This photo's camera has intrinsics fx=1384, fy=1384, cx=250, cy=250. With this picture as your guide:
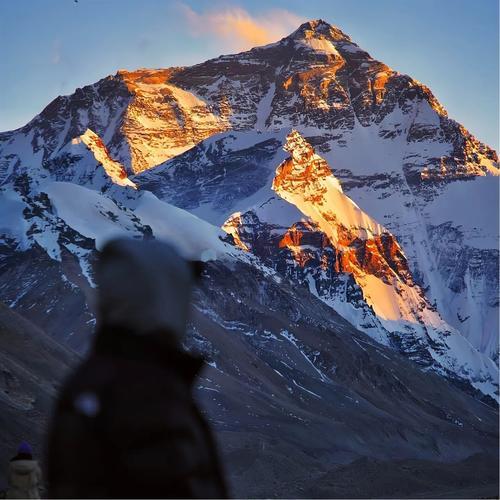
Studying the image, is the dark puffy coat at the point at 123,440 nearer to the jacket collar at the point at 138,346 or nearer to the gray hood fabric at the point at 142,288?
the jacket collar at the point at 138,346

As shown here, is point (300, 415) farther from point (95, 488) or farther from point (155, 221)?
point (95, 488)

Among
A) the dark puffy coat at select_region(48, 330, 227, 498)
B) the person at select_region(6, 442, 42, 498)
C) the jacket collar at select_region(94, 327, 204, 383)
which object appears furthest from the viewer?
the person at select_region(6, 442, 42, 498)

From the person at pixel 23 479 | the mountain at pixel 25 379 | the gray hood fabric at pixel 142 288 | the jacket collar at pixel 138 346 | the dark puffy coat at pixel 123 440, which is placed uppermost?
the mountain at pixel 25 379

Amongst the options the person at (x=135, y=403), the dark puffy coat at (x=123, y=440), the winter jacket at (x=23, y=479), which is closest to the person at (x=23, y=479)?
the winter jacket at (x=23, y=479)

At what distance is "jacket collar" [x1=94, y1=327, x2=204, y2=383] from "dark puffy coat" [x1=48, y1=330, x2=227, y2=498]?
35mm

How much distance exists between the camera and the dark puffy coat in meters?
3.44

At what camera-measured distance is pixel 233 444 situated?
90375mm

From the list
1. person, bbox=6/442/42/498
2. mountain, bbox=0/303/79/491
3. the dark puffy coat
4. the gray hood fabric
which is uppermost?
mountain, bbox=0/303/79/491

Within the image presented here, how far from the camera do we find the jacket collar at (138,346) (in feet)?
11.9

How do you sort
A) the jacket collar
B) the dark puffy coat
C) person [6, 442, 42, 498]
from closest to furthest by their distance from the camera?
the dark puffy coat, the jacket collar, person [6, 442, 42, 498]

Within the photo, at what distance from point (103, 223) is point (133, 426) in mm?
139233

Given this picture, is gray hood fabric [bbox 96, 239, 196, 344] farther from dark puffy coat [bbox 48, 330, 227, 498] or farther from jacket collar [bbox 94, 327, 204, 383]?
dark puffy coat [bbox 48, 330, 227, 498]

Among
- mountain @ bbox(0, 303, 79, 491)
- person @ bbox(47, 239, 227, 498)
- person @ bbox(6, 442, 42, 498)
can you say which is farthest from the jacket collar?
mountain @ bbox(0, 303, 79, 491)

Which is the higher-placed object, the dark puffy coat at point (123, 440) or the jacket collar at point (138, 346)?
the jacket collar at point (138, 346)
